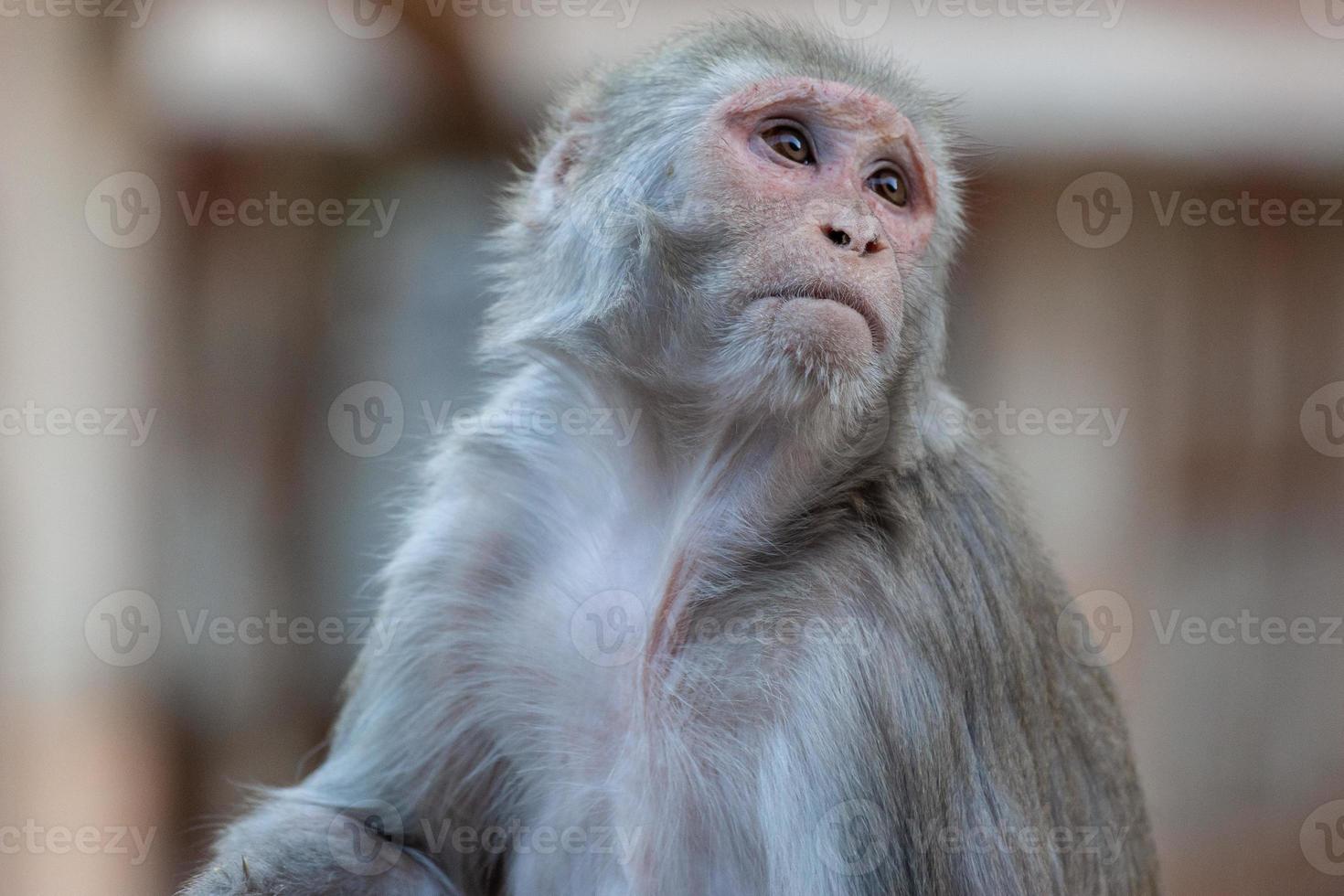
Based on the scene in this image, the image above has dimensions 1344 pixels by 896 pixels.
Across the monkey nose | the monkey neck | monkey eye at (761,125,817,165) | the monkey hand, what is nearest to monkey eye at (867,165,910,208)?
monkey eye at (761,125,817,165)

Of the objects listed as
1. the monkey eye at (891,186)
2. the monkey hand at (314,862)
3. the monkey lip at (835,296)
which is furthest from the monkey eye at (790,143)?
A: the monkey hand at (314,862)

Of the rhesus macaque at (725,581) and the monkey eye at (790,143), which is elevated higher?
the monkey eye at (790,143)

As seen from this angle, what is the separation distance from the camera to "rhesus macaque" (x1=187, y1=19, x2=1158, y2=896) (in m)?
2.96

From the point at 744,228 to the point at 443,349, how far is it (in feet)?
15.4

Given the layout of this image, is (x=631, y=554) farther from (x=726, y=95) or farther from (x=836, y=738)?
(x=726, y=95)

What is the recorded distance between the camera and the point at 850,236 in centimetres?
302

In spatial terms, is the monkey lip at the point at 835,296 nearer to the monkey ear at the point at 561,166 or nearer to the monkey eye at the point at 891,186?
the monkey eye at the point at 891,186

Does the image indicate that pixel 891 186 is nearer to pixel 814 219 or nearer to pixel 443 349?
pixel 814 219

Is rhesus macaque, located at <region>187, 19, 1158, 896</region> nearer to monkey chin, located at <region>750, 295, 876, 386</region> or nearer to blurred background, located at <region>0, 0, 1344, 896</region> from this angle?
monkey chin, located at <region>750, 295, 876, 386</region>

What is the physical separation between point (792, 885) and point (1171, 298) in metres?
5.44

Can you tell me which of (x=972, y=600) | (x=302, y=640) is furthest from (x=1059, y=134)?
(x=302, y=640)

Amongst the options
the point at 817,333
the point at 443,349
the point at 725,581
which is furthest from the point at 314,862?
the point at 443,349

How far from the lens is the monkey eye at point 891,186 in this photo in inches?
134

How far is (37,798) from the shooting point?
5.02 metres
